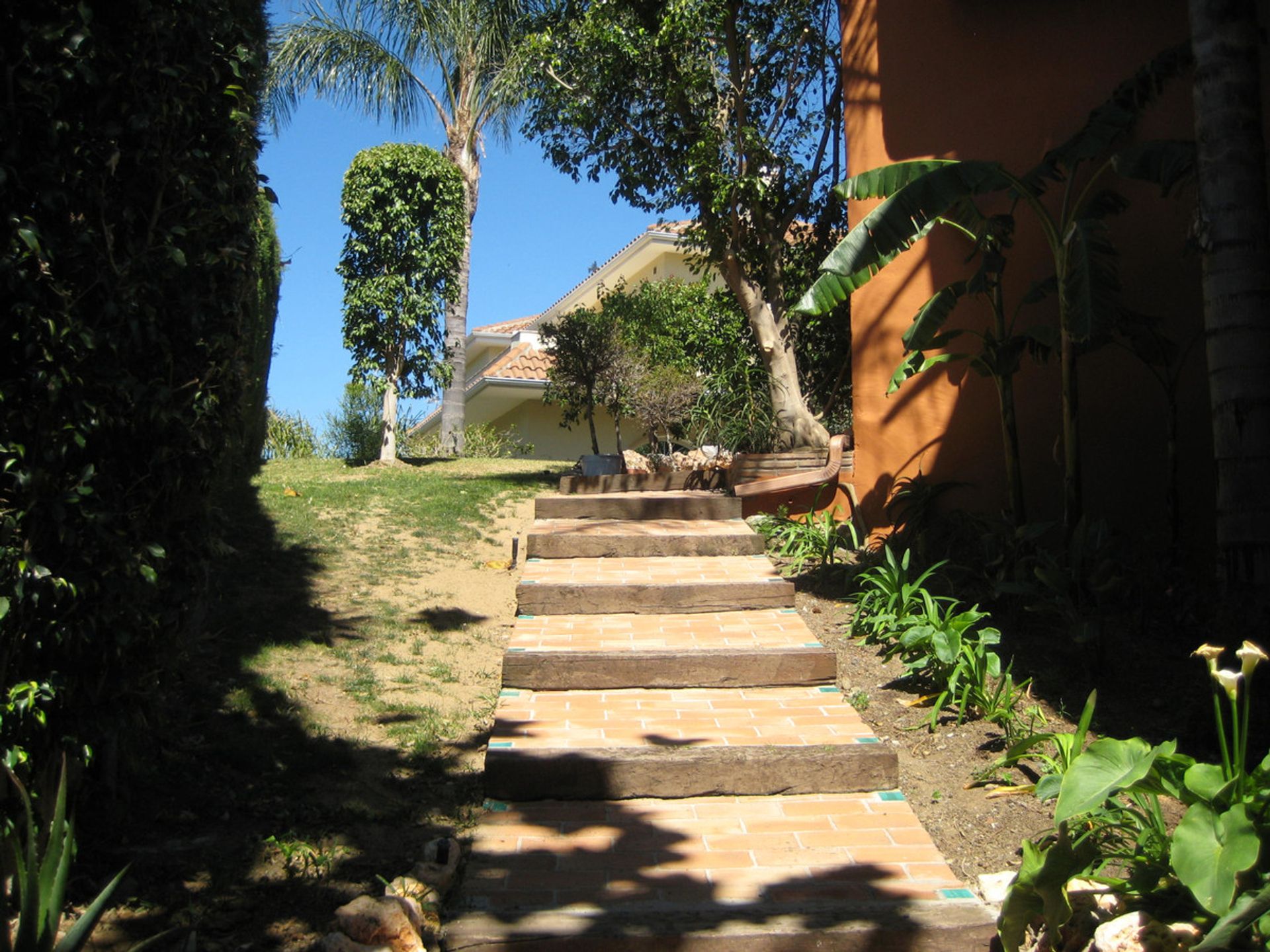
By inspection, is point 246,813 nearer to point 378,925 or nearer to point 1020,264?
point 378,925

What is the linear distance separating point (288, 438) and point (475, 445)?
3052mm

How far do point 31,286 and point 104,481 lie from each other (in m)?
0.71

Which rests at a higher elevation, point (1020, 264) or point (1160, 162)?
point (1160, 162)

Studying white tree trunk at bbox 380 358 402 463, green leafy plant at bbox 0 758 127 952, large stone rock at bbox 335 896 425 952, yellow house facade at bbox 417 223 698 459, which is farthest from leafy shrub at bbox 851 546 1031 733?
yellow house facade at bbox 417 223 698 459

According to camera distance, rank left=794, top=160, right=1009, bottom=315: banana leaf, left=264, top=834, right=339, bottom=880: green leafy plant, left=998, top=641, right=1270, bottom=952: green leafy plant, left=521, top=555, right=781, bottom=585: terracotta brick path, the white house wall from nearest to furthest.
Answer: left=998, top=641, right=1270, bottom=952: green leafy plant
left=264, top=834, right=339, bottom=880: green leafy plant
left=794, top=160, right=1009, bottom=315: banana leaf
left=521, top=555, right=781, bottom=585: terracotta brick path
the white house wall

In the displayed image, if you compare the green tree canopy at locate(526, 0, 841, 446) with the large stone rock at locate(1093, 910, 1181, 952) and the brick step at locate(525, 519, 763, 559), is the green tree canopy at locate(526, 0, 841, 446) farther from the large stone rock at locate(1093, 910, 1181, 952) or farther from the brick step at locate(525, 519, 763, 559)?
the large stone rock at locate(1093, 910, 1181, 952)

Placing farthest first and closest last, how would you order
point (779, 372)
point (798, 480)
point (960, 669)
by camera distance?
point (779, 372) → point (798, 480) → point (960, 669)

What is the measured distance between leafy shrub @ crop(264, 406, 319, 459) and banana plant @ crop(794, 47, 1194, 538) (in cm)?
1156

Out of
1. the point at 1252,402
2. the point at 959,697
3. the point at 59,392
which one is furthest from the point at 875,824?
the point at 59,392

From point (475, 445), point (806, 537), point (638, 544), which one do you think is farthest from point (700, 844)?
point (475, 445)

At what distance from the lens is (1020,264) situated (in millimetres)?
7961

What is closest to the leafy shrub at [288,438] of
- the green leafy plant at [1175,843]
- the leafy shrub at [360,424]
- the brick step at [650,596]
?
the leafy shrub at [360,424]

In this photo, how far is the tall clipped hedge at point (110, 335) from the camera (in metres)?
3.41

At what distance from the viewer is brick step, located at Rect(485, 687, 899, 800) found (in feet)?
16.4
